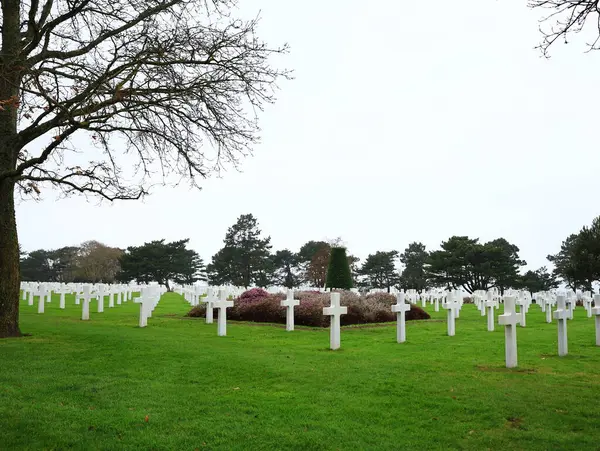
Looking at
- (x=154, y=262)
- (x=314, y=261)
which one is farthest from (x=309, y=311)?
Answer: (x=314, y=261)

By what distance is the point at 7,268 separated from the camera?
35.9 ft

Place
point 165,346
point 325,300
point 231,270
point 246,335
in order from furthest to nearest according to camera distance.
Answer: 1. point 231,270
2. point 325,300
3. point 246,335
4. point 165,346

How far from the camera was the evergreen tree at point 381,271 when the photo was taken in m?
64.2

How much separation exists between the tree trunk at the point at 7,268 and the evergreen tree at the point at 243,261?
2043 inches

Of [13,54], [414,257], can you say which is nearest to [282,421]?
[13,54]

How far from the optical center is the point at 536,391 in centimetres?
661

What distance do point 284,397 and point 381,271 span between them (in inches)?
2327

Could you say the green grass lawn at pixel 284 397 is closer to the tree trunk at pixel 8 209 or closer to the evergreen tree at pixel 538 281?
the tree trunk at pixel 8 209

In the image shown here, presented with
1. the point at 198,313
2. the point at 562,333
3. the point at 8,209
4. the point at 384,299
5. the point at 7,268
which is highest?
the point at 8,209

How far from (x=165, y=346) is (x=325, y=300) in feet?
29.8

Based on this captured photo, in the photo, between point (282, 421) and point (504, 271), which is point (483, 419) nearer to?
point (282, 421)

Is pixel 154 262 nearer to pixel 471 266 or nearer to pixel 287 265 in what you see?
pixel 287 265

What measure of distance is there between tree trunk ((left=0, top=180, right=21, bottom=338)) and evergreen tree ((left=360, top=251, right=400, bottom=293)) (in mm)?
55576

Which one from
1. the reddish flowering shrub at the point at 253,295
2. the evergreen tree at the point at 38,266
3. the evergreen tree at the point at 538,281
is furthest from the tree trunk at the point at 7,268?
the evergreen tree at the point at 38,266
